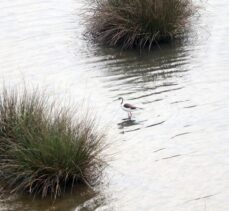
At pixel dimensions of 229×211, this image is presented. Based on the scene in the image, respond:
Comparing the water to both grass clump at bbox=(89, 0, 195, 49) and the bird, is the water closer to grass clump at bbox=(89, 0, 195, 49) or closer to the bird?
the bird

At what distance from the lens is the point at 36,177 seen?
902cm

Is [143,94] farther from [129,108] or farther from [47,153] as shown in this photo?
[47,153]

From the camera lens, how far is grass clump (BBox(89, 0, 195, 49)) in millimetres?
15250

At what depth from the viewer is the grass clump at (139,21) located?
50.0 ft

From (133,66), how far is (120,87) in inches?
60.6

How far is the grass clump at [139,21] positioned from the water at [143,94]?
32 cm

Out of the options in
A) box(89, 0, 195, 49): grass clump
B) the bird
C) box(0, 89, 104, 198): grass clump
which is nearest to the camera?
box(0, 89, 104, 198): grass clump

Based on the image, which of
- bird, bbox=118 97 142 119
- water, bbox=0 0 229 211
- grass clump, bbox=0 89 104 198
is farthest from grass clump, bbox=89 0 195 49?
grass clump, bbox=0 89 104 198

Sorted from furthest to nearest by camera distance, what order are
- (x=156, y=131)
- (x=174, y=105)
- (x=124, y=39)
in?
1. (x=124, y=39)
2. (x=174, y=105)
3. (x=156, y=131)

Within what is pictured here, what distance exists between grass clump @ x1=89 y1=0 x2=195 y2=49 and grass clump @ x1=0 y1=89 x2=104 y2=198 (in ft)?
19.8

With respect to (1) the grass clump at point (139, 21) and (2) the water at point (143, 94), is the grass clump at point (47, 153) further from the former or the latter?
(1) the grass clump at point (139, 21)

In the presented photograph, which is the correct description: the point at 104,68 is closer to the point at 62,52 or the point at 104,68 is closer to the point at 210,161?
the point at 62,52

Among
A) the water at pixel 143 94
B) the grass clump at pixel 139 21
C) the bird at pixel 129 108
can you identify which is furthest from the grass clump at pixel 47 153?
the grass clump at pixel 139 21

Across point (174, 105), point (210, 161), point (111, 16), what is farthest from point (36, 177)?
point (111, 16)
